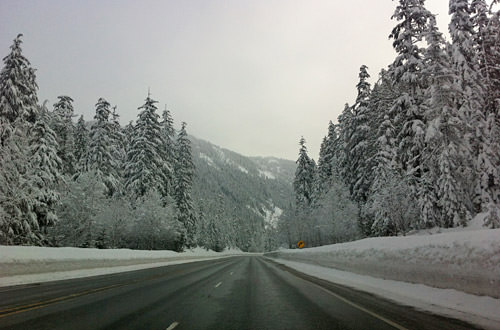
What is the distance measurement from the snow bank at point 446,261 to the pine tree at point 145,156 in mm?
38139

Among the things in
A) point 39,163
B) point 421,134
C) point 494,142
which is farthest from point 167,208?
point 494,142

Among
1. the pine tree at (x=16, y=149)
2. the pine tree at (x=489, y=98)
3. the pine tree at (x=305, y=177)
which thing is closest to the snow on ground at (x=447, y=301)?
the pine tree at (x=489, y=98)

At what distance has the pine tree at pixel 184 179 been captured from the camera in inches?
2425

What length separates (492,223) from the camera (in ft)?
58.1

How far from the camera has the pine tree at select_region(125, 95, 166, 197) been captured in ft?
158

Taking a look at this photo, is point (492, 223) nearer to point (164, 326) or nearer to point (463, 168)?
point (463, 168)

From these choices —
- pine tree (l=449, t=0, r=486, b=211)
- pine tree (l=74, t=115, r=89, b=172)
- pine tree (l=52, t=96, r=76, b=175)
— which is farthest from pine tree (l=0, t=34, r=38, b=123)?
pine tree (l=449, t=0, r=486, b=211)

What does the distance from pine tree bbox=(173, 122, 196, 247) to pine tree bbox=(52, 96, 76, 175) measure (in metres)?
19.1

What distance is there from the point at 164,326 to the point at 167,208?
44.9 m

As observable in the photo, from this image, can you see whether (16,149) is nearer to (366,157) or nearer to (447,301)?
(447,301)

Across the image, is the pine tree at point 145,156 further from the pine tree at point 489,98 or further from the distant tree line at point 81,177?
the pine tree at point 489,98

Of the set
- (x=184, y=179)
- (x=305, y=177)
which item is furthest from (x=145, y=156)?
(x=305, y=177)

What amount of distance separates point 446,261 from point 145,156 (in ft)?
143

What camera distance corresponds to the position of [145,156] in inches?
1905
